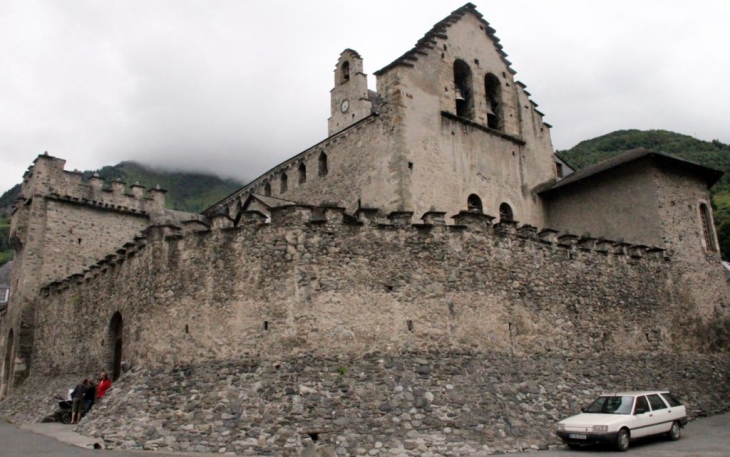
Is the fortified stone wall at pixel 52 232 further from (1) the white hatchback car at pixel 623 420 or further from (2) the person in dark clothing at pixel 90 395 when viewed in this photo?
(1) the white hatchback car at pixel 623 420

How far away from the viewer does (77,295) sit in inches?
935

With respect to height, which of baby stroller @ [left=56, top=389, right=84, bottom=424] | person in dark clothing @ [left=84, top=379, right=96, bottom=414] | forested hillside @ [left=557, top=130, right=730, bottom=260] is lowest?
baby stroller @ [left=56, top=389, right=84, bottom=424]

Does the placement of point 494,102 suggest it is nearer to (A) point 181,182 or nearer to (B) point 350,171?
(B) point 350,171

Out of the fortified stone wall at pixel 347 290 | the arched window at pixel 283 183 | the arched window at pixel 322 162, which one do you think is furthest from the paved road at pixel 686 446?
the arched window at pixel 283 183

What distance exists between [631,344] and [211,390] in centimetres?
1409

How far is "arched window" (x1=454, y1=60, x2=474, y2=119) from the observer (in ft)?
85.9

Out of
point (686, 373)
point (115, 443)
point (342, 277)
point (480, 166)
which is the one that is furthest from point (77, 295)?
point (686, 373)

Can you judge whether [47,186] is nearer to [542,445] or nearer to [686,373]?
[542,445]

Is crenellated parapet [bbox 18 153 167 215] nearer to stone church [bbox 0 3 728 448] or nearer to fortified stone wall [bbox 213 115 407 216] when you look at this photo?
stone church [bbox 0 3 728 448]

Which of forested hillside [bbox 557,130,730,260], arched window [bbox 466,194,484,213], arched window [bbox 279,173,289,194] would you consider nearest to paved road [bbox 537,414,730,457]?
arched window [bbox 466,194,484,213]

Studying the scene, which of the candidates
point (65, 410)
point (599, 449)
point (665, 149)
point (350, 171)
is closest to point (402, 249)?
point (599, 449)

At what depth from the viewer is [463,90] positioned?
88.1 feet

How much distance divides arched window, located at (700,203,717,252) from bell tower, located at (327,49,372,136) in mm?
21475

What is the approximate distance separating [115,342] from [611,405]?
15568mm
